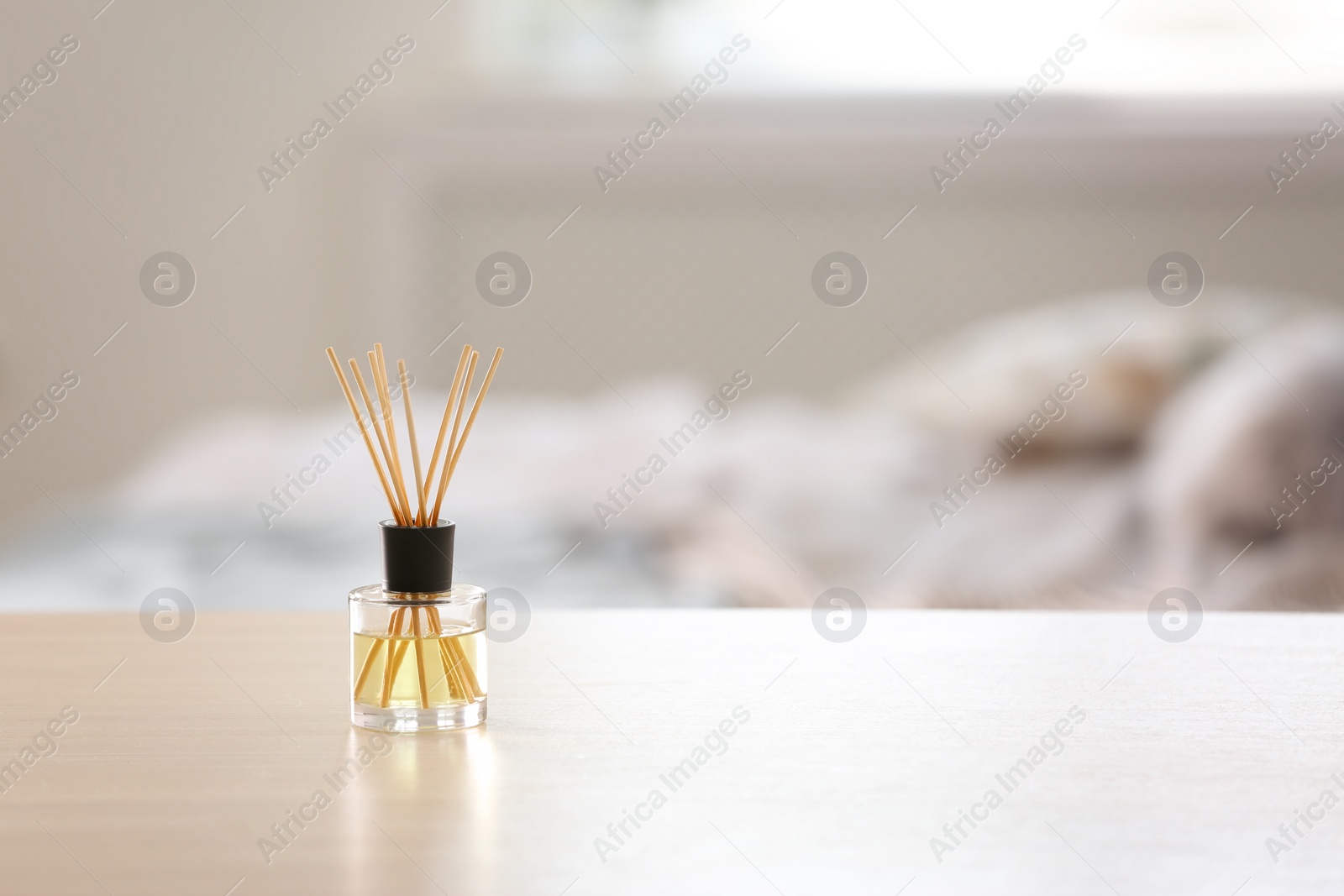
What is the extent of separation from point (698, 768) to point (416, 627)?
161 millimetres

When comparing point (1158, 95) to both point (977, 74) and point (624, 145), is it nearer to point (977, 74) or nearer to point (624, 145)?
point (977, 74)

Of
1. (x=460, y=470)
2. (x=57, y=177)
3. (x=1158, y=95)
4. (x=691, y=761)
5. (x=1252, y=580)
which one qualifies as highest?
(x=57, y=177)

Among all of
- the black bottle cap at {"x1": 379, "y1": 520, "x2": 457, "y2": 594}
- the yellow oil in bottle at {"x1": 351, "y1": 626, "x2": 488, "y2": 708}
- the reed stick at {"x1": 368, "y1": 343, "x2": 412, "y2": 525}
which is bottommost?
the yellow oil in bottle at {"x1": 351, "y1": 626, "x2": 488, "y2": 708}

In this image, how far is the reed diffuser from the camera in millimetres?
627

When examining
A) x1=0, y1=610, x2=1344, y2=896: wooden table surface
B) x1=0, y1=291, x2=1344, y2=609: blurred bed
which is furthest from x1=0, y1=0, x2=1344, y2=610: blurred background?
x1=0, y1=610, x2=1344, y2=896: wooden table surface

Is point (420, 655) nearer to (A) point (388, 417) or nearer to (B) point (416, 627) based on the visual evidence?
(B) point (416, 627)

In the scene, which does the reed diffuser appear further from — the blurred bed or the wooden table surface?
the blurred bed

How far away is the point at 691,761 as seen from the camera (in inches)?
23.5

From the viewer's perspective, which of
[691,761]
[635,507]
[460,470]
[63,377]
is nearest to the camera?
[691,761]

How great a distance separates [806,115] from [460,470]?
3.49 ft

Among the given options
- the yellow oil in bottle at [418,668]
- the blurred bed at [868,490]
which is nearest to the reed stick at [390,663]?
the yellow oil in bottle at [418,668]

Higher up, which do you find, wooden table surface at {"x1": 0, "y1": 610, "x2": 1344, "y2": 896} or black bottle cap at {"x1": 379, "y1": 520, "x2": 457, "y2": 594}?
black bottle cap at {"x1": 379, "y1": 520, "x2": 457, "y2": 594}

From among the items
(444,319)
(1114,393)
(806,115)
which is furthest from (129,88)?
(1114,393)

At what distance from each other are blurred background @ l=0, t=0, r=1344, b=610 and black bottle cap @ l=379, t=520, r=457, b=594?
1.74 m
